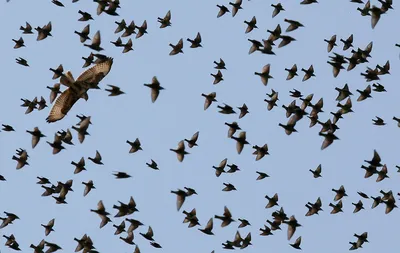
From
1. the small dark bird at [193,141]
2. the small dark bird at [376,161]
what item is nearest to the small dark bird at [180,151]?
the small dark bird at [193,141]

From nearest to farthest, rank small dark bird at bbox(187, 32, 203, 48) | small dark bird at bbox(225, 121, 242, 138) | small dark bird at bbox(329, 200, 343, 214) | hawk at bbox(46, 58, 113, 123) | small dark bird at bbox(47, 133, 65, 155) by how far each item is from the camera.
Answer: small dark bird at bbox(47, 133, 65, 155) → hawk at bbox(46, 58, 113, 123) → small dark bird at bbox(187, 32, 203, 48) → small dark bird at bbox(225, 121, 242, 138) → small dark bird at bbox(329, 200, 343, 214)

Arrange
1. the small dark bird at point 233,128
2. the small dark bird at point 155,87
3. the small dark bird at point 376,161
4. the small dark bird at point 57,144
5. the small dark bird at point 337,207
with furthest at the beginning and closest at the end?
the small dark bird at point 337,207 → the small dark bird at point 233,128 → the small dark bird at point 376,161 → the small dark bird at point 57,144 → the small dark bird at point 155,87

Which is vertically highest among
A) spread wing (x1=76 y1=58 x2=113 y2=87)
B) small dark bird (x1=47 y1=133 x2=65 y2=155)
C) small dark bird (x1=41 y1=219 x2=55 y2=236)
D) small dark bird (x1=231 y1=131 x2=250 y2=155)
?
spread wing (x1=76 y1=58 x2=113 y2=87)

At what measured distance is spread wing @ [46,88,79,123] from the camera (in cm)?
7550

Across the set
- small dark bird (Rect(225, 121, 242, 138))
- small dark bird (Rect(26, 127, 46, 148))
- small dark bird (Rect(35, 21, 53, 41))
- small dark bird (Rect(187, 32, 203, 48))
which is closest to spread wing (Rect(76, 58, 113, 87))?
small dark bird (Rect(35, 21, 53, 41))

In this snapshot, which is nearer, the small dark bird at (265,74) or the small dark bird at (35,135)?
the small dark bird at (35,135)

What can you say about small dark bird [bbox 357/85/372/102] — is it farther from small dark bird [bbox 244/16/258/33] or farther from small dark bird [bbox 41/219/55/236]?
small dark bird [bbox 41/219/55/236]

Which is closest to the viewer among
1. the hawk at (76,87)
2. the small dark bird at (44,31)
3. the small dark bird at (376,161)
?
the small dark bird at (44,31)

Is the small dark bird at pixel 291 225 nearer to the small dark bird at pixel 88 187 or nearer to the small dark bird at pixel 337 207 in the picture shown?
the small dark bird at pixel 337 207

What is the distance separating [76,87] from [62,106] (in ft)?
5.05

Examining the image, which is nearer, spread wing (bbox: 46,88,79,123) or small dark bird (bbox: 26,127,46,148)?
small dark bird (bbox: 26,127,46,148)

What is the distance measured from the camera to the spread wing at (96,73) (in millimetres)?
74944

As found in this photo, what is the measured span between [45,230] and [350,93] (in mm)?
17553

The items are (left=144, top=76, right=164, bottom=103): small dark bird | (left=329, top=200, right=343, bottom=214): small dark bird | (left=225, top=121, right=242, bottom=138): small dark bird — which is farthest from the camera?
(left=329, top=200, right=343, bottom=214): small dark bird
